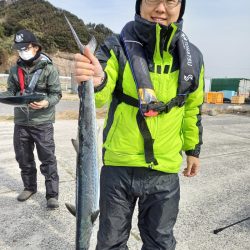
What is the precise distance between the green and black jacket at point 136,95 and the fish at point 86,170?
0.32 metres

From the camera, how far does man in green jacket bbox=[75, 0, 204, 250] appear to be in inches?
85.0

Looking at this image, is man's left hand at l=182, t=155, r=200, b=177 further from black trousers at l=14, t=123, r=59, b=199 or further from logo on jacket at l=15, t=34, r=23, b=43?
logo on jacket at l=15, t=34, r=23, b=43

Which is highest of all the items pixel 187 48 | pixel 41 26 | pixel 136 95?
pixel 41 26

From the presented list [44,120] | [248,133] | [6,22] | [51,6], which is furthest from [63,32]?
[44,120]

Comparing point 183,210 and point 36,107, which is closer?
point 36,107

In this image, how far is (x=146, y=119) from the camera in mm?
2201

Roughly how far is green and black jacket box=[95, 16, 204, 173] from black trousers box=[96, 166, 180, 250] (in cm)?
8

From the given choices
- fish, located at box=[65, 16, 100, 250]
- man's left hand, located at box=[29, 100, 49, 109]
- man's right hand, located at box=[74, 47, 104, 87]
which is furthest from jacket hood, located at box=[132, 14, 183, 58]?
man's left hand, located at box=[29, 100, 49, 109]

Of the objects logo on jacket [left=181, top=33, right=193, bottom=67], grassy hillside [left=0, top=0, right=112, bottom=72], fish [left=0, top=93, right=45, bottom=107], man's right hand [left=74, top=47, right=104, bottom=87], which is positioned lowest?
fish [left=0, top=93, right=45, bottom=107]

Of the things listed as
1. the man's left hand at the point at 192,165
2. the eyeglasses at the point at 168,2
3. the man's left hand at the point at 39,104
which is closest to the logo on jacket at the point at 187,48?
the eyeglasses at the point at 168,2

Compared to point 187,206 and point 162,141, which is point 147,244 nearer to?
point 162,141

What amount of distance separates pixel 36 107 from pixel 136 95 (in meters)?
1.95

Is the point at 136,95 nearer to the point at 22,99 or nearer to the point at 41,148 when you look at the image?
the point at 22,99

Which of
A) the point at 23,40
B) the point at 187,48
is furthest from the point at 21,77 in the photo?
the point at 187,48
